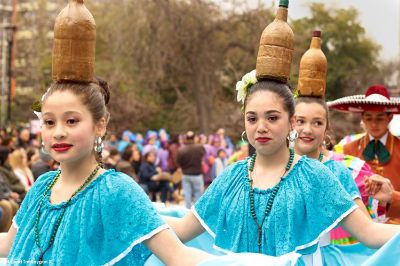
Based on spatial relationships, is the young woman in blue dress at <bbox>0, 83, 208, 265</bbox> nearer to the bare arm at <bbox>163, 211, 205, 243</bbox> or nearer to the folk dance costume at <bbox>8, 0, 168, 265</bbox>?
the folk dance costume at <bbox>8, 0, 168, 265</bbox>

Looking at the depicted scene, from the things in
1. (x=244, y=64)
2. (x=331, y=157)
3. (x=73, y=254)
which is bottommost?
(x=73, y=254)

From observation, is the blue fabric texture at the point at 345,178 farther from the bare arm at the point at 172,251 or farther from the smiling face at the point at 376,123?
the bare arm at the point at 172,251

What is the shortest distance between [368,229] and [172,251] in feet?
3.89

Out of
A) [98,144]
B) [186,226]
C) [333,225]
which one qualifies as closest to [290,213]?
[333,225]

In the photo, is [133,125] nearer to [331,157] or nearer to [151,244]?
[331,157]

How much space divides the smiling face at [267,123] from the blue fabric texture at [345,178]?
42.4 inches

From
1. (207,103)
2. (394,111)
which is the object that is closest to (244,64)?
(207,103)

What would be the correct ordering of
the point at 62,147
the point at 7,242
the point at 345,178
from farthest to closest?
the point at 345,178
the point at 7,242
the point at 62,147

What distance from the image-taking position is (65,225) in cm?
386

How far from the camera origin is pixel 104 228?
12.6ft

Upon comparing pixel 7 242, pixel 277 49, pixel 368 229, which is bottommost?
pixel 7 242

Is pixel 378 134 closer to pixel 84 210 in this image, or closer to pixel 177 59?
pixel 84 210

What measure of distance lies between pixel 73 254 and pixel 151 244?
34 centimetres

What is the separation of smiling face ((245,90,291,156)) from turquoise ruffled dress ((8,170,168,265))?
0.98 metres
